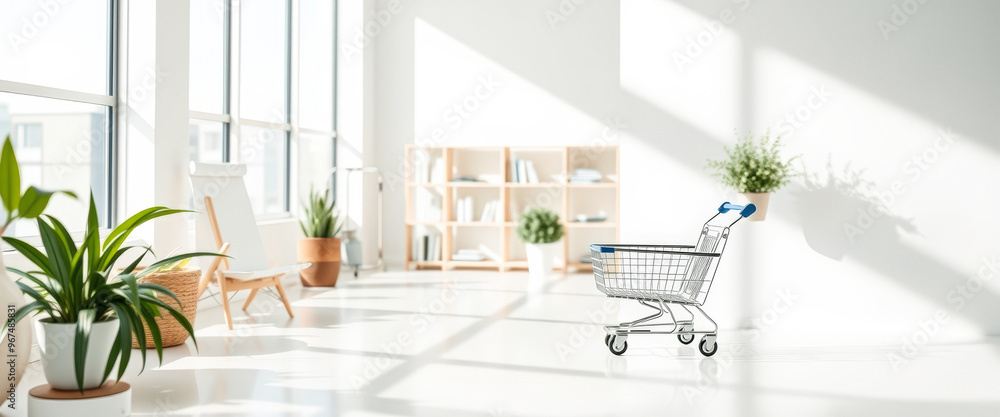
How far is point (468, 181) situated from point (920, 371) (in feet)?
16.7

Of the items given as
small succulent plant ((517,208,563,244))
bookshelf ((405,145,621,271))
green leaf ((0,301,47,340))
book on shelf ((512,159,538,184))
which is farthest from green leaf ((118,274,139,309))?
book on shelf ((512,159,538,184))

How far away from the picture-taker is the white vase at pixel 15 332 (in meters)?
2.70

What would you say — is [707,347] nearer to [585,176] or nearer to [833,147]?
[833,147]

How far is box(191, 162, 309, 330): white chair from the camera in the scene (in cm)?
475

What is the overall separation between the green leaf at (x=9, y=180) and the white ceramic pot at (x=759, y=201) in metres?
3.33

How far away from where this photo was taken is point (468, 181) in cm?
800

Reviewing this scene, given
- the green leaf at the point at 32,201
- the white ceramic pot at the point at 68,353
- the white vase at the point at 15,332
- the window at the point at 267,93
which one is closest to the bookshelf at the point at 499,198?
the window at the point at 267,93

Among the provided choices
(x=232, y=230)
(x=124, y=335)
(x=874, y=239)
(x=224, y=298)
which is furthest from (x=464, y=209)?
(x=124, y=335)

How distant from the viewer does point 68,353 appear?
2.57 m

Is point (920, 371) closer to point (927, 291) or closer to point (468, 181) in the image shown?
point (927, 291)

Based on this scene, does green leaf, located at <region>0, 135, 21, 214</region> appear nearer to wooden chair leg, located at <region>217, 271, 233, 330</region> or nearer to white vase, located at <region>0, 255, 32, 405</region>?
white vase, located at <region>0, 255, 32, 405</region>

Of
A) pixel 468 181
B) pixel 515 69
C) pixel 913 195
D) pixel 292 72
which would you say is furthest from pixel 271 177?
pixel 913 195

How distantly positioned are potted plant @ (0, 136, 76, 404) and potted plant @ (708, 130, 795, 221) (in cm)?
324

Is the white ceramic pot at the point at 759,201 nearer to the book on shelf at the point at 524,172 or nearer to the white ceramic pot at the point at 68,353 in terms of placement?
the white ceramic pot at the point at 68,353
